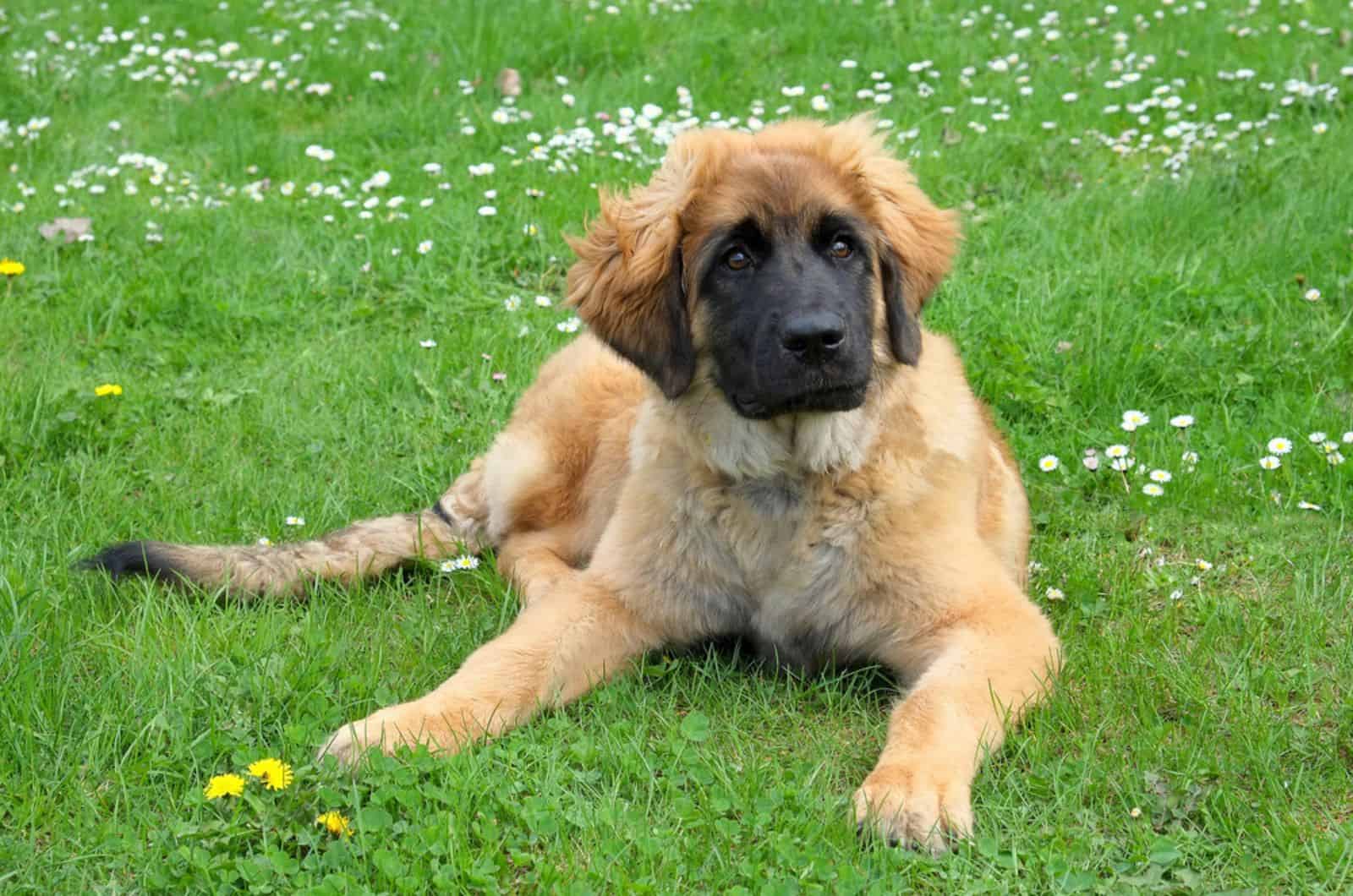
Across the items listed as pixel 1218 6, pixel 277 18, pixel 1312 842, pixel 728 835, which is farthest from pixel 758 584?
pixel 277 18

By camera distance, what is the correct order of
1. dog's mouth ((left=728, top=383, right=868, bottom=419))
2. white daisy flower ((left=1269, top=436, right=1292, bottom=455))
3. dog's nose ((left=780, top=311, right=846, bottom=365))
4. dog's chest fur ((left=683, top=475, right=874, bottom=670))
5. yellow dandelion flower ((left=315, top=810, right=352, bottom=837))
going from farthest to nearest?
white daisy flower ((left=1269, top=436, right=1292, bottom=455)) → dog's chest fur ((left=683, top=475, right=874, bottom=670)) → dog's mouth ((left=728, top=383, right=868, bottom=419)) → dog's nose ((left=780, top=311, right=846, bottom=365)) → yellow dandelion flower ((left=315, top=810, right=352, bottom=837))

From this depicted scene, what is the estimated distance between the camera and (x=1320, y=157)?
6473mm

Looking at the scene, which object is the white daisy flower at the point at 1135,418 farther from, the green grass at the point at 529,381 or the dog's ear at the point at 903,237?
the dog's ear at the point at 903,237

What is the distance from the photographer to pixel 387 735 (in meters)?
3.29

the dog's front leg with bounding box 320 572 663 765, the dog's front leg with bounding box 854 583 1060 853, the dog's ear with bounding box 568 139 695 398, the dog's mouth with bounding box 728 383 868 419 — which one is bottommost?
the dog's front leg with bounding box 320 572 663 765

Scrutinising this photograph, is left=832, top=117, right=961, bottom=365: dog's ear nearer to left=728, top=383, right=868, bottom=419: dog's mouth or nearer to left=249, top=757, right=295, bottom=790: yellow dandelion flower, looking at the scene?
left=728, top=383, right=868, bottom=419: dog's mouth

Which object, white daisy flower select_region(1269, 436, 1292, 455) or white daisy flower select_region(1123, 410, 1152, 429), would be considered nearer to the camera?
white daisy flower select_region(1269, 436, 1292, 455)

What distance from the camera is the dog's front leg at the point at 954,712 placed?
2.97 m

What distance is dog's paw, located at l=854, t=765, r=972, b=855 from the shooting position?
293 centimetres

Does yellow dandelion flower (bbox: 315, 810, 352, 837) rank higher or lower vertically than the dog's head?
lower

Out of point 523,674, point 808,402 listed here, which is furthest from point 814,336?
point 523,674

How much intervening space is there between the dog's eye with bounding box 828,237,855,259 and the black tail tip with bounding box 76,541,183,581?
1922 millimetres

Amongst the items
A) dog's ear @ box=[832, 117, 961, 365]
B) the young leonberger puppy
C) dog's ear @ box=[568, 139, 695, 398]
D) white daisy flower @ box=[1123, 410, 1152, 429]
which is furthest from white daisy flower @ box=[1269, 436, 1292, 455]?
dog's ear @ box=[568, 139, 695, 398]

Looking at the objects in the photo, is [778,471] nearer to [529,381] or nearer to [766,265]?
[766,265]
